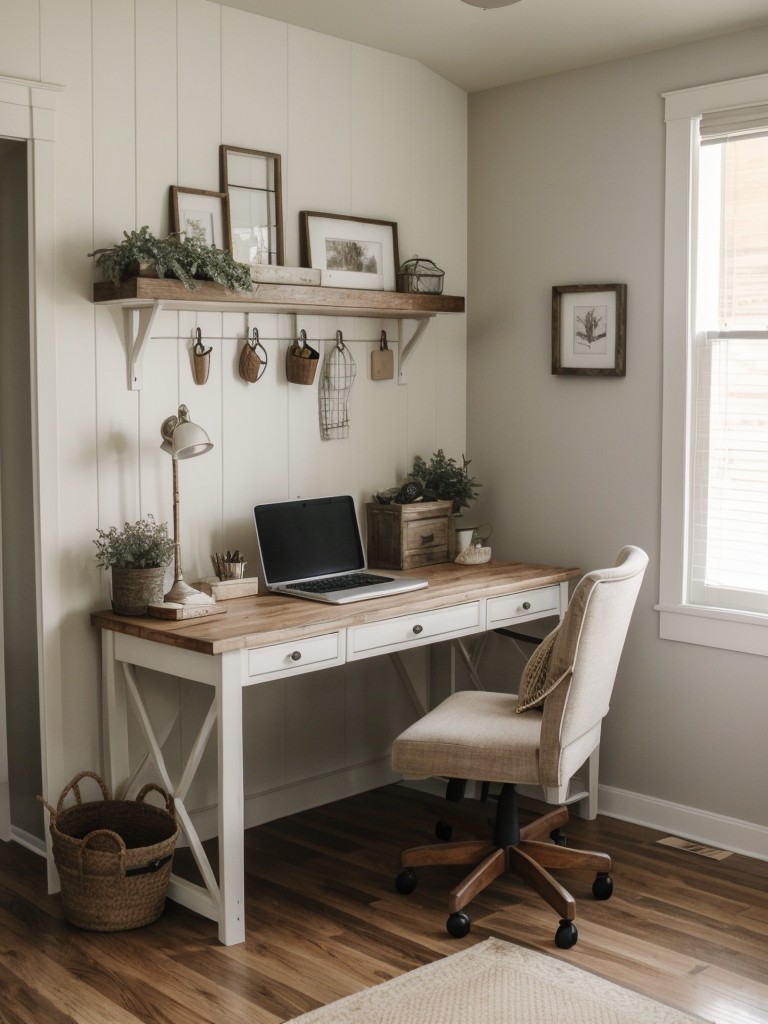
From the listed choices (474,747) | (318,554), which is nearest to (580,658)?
(474,747)

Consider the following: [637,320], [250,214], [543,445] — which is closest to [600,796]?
[543,445]

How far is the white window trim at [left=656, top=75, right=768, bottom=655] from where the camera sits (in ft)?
11.7

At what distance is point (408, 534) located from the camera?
3.90 m

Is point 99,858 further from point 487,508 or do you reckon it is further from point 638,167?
point 638,167

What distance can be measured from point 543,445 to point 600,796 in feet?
4.12

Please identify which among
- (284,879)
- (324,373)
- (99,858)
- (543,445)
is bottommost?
(284,879)

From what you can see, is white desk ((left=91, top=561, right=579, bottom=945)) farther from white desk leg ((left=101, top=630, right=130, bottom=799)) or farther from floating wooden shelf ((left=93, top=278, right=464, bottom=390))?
floating wooden shelf ((left=93, top=278, right=464, bottom=390))

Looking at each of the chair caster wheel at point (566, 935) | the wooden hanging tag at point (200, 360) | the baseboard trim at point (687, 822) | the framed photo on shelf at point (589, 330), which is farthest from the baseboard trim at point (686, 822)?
the wooden hanging tag at point (200, 360)

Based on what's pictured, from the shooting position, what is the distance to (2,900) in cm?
314

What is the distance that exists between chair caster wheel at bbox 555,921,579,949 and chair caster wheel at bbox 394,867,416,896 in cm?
47

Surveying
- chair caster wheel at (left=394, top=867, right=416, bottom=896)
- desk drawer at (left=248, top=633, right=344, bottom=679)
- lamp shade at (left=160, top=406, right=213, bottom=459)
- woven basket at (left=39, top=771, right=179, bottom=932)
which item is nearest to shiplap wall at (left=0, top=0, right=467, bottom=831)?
lamp shade at (left=160, top=406, right=213, bottom=459)

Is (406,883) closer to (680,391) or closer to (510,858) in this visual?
(510,858)

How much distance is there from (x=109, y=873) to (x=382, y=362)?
6.44 ft

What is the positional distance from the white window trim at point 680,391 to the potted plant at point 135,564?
5.41 feet
